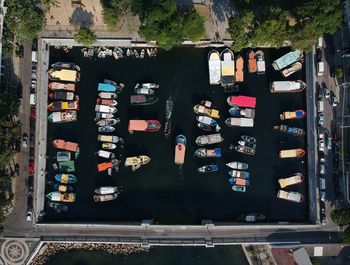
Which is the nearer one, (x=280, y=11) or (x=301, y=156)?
(x=280, y=11)

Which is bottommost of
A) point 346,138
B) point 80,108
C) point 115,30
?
point 346,138

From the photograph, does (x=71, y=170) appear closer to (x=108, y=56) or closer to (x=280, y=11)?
(x=108, y=56)

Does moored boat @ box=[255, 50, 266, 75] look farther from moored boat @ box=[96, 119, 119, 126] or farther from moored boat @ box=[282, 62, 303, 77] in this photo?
moored boat @ box=[96, 119, 119, 126]

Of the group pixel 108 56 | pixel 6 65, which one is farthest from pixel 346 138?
pixel 6 65

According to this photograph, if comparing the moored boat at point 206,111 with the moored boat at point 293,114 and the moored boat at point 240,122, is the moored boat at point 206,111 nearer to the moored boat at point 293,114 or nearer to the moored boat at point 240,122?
the moored boat at point 240,122

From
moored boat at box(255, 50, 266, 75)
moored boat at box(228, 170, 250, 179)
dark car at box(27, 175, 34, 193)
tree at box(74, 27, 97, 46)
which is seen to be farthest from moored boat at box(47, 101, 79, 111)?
moored boat at box(255, 50, 266, 75)

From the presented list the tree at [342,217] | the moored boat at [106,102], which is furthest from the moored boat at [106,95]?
the tree at [342,217]

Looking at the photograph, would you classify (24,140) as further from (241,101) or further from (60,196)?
(241,101)
